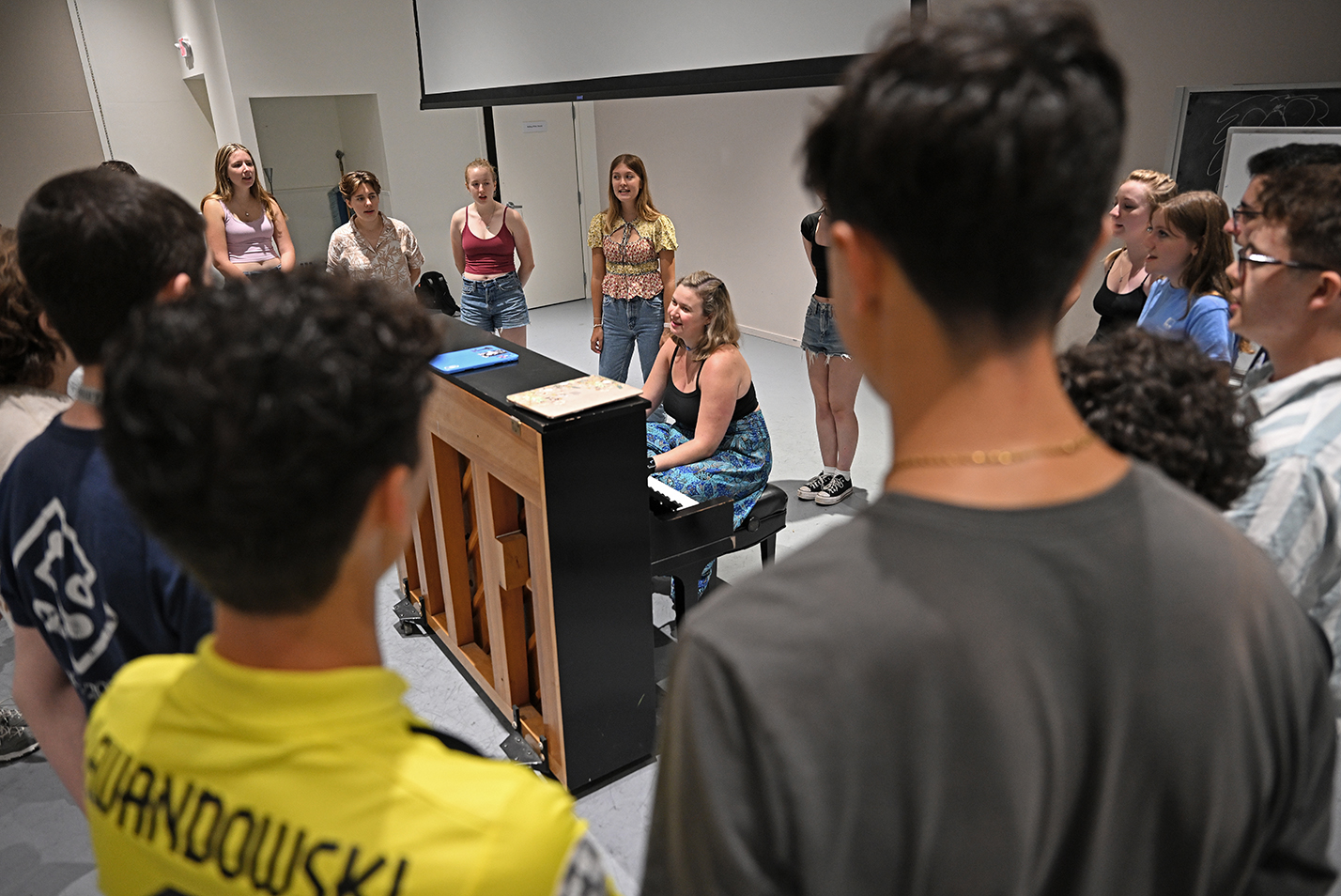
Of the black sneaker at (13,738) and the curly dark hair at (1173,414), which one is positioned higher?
the curly dark hair at (1173,414)

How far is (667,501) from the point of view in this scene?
97.2 inches

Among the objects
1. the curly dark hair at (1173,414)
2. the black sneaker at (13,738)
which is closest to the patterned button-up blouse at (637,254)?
the black sneaker at (13,738)

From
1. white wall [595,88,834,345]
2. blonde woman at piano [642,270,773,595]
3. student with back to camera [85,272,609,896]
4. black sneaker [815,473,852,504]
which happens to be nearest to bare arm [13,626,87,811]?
student with back to camera [85,272,609,896]

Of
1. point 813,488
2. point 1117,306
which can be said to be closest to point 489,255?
point 813,488

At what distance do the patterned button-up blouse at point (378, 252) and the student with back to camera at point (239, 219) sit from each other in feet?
1.00

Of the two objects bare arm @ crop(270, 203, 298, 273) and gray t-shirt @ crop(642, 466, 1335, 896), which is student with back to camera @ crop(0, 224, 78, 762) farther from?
bare arm @ crop(270, 203, 298, 273)

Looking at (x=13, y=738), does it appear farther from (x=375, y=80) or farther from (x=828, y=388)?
(x=375, y=80)

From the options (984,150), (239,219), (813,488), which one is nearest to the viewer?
(984,150)

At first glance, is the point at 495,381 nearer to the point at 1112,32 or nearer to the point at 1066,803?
the point at 1066,803

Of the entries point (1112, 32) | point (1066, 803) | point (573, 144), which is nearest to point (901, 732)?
point (1066, 803)

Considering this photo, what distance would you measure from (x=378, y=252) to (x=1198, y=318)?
12.1 ft

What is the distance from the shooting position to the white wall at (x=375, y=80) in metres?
5.98

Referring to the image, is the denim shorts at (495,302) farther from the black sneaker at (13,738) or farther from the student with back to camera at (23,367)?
the student with back to camera at (23,367)

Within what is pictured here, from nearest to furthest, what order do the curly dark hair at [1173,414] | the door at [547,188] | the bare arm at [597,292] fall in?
the curly dark hair at [1173,414]
the bare arm at [597,292]
the door at [547,188]
